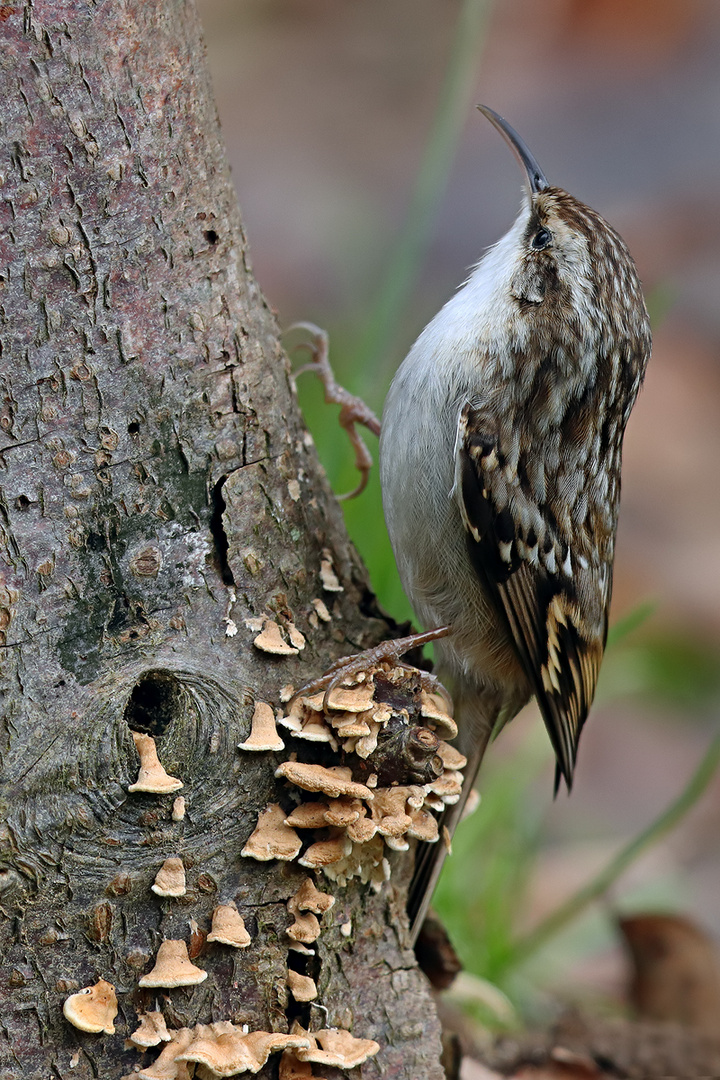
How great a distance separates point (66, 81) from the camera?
2.21 metres

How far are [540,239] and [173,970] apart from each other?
7.01 ft

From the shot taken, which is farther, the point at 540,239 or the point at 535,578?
the point at 540,239

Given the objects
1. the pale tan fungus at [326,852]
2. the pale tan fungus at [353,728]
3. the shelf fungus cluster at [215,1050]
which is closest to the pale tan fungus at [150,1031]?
the shelf fungus cluster at [215,1050]

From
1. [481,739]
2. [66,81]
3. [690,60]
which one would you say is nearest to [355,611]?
[481,739]

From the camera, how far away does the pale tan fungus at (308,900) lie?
236 cm

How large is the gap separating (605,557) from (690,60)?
33.8 feet

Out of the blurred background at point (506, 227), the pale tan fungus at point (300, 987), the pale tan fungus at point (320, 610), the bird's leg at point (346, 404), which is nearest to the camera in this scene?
the pale tan fungus at point (300, 987)

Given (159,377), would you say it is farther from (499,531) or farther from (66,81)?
(499,531)

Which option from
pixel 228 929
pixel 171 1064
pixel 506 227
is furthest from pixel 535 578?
pixel 506 227

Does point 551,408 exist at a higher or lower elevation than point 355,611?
higher

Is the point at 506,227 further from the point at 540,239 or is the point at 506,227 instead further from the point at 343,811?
the point at 343,811

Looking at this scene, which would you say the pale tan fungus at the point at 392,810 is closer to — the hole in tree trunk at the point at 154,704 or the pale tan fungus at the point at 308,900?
the pale tan fungus at the point at 308,900

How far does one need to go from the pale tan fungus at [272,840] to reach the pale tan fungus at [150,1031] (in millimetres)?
347

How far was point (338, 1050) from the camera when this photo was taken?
233 centimetres
